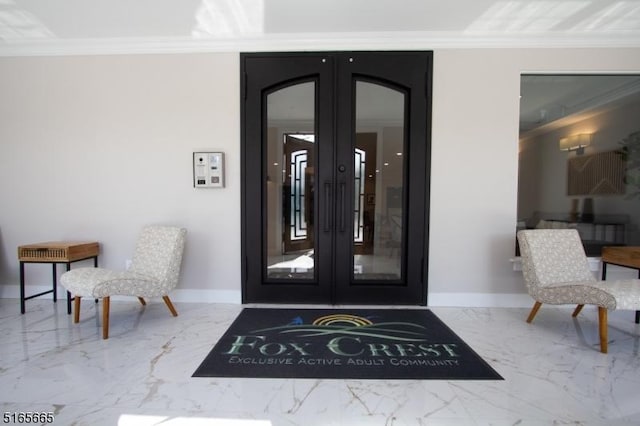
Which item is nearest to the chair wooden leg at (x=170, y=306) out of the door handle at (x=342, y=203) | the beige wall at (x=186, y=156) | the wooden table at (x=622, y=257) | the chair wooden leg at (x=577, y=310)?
the beige wall at (x=186, y=156)

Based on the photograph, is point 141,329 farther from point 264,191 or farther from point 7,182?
point 7,182

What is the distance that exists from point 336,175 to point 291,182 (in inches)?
19.3

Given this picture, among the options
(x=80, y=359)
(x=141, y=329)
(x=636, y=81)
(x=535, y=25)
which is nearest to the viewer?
(x=80, y=359)

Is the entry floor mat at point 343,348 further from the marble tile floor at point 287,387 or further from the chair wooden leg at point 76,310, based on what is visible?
the chair wooden leg at point 76,310

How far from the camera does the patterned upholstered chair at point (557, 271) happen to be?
2.36m

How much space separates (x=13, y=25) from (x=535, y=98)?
17.3 feet

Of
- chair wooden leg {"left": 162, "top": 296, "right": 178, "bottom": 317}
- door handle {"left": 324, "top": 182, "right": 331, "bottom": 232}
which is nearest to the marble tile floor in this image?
chair wooden leg {"left": 162, "top": 296, "right": 178, "bottom": 317}

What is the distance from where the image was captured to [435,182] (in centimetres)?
307

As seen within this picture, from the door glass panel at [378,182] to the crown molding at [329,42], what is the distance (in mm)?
460

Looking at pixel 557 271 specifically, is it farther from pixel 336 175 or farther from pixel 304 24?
pixel 304 24

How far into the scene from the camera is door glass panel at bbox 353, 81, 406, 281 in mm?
3094

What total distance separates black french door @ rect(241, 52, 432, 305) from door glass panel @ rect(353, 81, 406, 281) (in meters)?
0.01

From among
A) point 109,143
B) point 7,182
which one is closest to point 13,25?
point 109,143

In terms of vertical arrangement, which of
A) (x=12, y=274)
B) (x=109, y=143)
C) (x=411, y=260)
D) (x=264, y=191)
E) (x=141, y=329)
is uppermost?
(x=109, y=143)
